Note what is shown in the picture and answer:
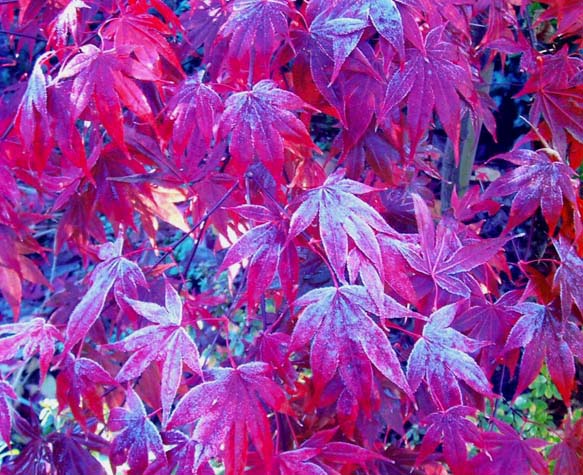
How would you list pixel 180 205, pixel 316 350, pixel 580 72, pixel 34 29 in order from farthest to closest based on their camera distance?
1. pixel 180 205
2. pixel 34 29
3. pixel 580 72
4. pixel 316 350

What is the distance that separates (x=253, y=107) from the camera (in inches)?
27.8

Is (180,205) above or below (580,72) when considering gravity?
below

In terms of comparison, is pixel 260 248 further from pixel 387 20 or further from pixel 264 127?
pixel 387 20

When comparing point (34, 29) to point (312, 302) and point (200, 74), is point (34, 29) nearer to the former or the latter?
point (200, 74)

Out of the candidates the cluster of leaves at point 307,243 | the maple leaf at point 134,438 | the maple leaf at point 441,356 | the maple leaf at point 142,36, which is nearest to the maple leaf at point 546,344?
the cluster of leaves at point 307,243

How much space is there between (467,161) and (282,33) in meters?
0.83

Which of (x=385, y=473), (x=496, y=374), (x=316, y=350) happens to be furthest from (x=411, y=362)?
(x=496, y=374)

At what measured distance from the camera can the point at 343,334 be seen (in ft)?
2.09

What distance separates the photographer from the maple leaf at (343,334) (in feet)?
2.09

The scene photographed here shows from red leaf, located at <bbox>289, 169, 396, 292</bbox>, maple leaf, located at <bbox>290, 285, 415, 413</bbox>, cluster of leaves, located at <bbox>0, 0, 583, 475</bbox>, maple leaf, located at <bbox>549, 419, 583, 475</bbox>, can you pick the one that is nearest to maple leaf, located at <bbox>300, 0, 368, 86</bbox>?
cluster of leaves, located at <bbox>0, 0, 583, 475</bbox>

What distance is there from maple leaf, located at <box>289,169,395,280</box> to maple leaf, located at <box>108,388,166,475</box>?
308mm

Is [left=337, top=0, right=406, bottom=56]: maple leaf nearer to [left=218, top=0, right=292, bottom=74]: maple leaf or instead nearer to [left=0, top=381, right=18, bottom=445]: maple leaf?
[left=218, top=0, right=292, bottom=74]: maple leaf

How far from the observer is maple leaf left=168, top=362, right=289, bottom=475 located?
0.65m

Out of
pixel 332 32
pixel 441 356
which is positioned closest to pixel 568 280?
pixel 441 356
